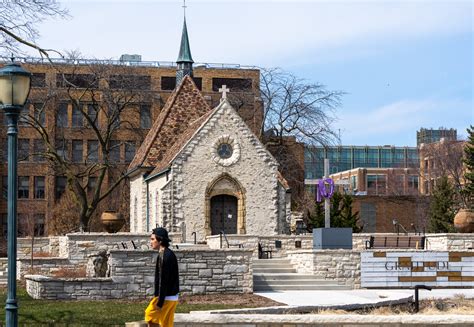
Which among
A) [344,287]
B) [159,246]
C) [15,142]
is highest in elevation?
[15,142]

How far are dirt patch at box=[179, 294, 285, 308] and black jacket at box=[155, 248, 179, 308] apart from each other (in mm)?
8206

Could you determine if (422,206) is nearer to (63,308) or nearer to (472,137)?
(472,137)

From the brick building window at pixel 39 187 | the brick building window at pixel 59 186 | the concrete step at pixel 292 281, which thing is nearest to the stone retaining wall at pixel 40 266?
the concrete step at pixel 292 281

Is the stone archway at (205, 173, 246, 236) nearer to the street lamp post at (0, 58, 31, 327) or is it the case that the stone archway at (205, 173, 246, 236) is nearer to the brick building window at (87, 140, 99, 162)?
the street lamp post at (0, 58, 31, 327)

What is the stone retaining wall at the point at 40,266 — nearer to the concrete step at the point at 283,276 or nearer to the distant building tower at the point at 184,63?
the concrete step at the point at 283,276

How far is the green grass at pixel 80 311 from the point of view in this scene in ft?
56.1

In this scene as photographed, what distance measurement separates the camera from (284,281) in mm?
27828

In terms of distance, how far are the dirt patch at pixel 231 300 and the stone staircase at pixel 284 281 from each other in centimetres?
235

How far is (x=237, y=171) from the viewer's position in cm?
4012

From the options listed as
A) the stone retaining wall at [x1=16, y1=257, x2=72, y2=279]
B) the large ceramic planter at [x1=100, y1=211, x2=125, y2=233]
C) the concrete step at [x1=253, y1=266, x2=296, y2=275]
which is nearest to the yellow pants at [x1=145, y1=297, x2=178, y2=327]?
the concrete step at [x1=253, y1=266, x2=296, y2=275]

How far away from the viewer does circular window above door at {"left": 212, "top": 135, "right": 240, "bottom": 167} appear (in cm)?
3975

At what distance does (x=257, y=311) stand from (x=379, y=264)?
39.9 ft

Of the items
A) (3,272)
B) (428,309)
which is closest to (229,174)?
(3,272)

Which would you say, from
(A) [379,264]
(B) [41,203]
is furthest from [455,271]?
(B) [41,203]
